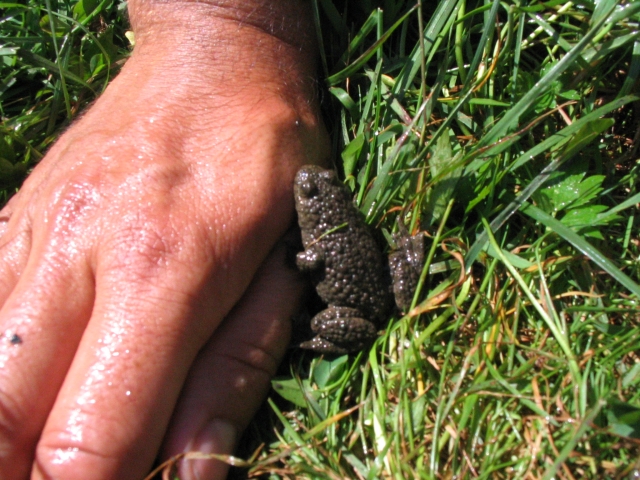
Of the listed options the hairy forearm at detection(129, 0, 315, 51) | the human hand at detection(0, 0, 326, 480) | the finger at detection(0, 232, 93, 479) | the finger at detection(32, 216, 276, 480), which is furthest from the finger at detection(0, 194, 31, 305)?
the hairy forearm at detection(129, 0, 315, 51)

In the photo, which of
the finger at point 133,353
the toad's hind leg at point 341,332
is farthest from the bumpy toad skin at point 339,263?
the finger at point 133,353

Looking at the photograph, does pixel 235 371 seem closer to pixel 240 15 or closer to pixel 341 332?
pixel 341 332

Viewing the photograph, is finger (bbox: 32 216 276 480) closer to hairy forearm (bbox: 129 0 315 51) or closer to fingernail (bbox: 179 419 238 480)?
fingernail (bbox: 179 419 238 480)

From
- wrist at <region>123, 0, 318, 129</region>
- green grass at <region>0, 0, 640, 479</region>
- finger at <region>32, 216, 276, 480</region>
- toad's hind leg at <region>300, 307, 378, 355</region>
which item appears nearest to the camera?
finger at <region>32, 216, 276, 480</region>

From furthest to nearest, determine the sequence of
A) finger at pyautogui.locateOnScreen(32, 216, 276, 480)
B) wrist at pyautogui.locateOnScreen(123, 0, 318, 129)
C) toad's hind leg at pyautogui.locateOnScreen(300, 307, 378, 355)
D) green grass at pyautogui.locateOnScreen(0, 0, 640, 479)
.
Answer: wrist at pyautogui.locateOnScreen(123, 0, 318, 129) < toad's hind leg at pyautogui.locateOnScreen(300, 307, 378, 355) < green grass at pyautogui.locateOnScreen(0, 0, 640, 479) < finger at pyautogui.locateOnScreen(32, 216, 276, 480)

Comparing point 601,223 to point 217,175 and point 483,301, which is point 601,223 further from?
point 217,175

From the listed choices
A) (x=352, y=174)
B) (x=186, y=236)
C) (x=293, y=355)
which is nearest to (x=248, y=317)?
(x=293, y=355)

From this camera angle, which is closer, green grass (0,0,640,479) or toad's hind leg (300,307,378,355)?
green grass (0,0,640,479)
